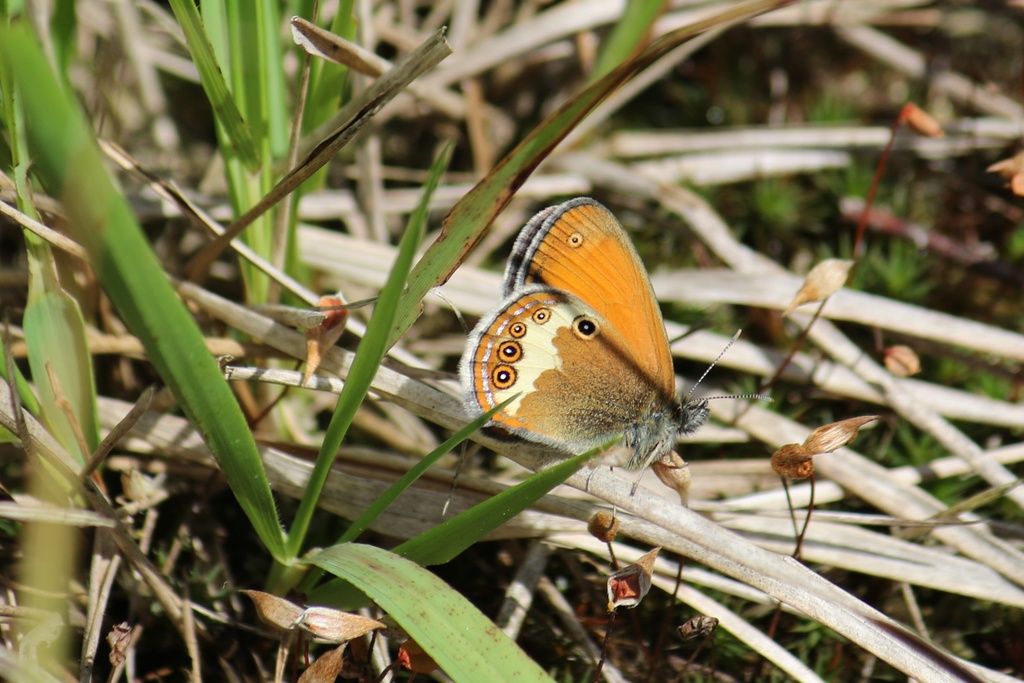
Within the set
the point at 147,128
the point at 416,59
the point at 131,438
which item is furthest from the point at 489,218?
the point at 147,128

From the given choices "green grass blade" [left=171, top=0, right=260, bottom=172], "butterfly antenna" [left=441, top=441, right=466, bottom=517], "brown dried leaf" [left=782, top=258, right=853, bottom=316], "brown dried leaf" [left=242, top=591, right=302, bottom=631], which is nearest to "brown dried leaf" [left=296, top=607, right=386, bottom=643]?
"brown dried leaf" [left=242, top=591, right=302, bottom=631]

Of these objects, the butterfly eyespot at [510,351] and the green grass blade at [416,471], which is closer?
the green grass blade at [416,471]

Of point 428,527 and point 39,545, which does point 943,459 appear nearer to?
point 428,527

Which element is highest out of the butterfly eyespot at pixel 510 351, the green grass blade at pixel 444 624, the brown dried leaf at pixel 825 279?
the brown dried leaf at pixel 825 279

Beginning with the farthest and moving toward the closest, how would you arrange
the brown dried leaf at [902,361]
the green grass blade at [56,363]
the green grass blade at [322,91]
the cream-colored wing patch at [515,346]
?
the brown dried leaf at [902,361] → the green grass blade at [322,91] → the cream-colored wing patch at [515,346] → the green grass blade at [56,363]

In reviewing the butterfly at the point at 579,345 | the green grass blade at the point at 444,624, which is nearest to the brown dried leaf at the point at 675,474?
the butterfly at the point at 579,345

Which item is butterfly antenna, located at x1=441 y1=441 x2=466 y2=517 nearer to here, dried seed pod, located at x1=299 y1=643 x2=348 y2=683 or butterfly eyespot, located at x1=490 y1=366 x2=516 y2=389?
butterfly eyespot, located at x1=490 y1=366 x2=516 y2=389

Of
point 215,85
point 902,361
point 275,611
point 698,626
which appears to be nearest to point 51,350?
point 215,85

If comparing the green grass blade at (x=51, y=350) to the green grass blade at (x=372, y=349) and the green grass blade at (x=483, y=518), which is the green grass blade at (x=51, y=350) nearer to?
the green grass blade at (x=372, y=349)
